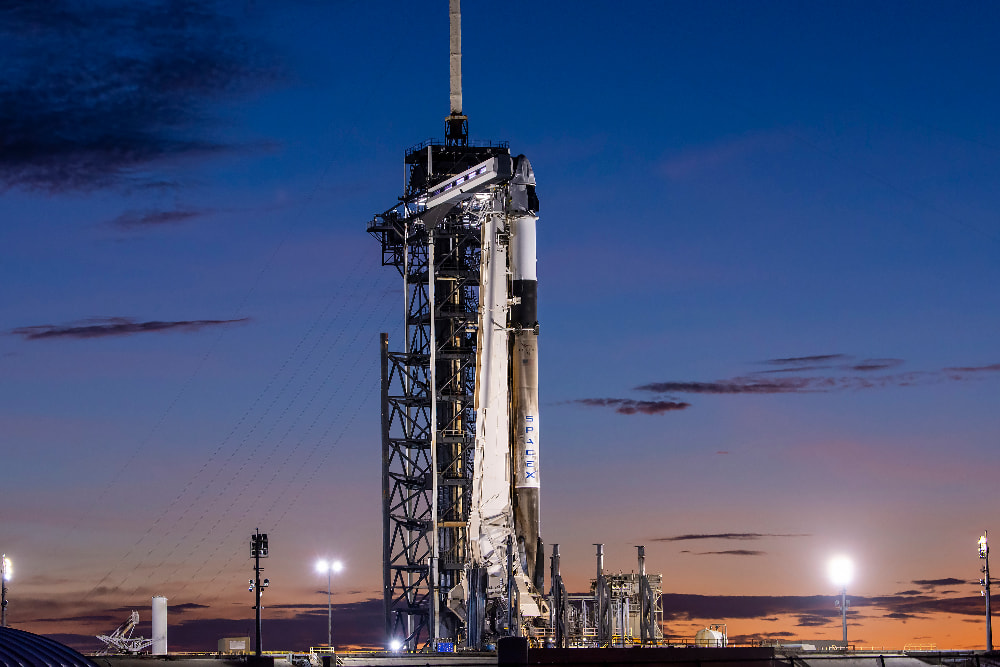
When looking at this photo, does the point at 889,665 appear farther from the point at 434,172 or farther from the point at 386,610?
the point at 434,172

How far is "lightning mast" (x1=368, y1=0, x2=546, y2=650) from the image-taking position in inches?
2990

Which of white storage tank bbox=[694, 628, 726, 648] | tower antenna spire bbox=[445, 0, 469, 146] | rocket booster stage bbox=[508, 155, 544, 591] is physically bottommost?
white storage tank bbox=[694, 628, 726, 648]

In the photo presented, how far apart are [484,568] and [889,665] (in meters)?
21.2

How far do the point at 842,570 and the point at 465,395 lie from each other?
32.2 metres

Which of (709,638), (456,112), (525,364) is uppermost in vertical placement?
(456,112)

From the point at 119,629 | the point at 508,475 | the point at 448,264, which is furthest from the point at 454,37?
the point at 119,629

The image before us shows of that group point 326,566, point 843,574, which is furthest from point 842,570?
point 326,566

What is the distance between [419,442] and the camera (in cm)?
10194

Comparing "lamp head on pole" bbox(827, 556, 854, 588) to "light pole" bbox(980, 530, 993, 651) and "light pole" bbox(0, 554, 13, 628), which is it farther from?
"light pole" bbox(0, 554, 13, 628)

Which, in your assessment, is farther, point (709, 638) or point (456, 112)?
point (456, 112)

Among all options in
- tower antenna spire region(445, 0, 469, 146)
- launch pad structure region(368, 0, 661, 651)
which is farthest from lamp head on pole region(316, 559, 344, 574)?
tower antenna spire region(445, 0, 469, 146)

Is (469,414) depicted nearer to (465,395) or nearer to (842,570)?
(465,395)

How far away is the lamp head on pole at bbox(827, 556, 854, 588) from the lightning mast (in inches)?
682

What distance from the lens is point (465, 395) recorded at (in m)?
102
